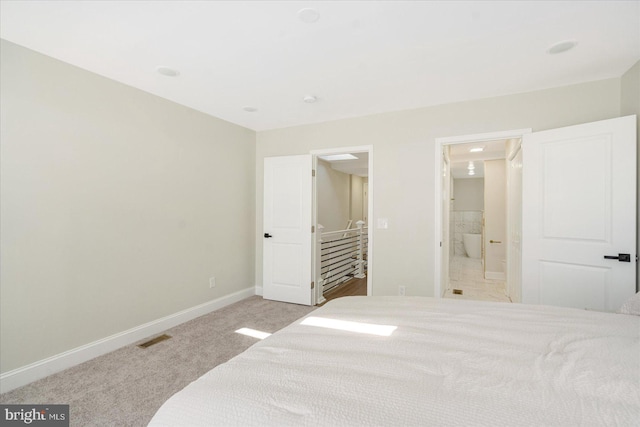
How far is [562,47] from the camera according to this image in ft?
6.89

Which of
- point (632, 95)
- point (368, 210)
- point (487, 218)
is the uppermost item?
point (632, 95)

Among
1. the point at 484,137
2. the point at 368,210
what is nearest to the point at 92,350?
the point at 368,210

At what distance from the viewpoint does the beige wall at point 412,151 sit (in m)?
2.87

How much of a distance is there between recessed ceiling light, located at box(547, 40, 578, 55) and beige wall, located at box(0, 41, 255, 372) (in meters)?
3.44

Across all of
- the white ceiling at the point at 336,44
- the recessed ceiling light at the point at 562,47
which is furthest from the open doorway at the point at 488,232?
the recessed ceiling light at the point at 562,47

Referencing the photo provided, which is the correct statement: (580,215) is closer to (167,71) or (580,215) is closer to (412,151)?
(412,151)

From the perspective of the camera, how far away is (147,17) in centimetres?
179

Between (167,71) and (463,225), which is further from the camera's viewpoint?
(463,225)

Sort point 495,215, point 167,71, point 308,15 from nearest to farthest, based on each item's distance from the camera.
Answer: point 308,15, point 167,71, point 495,215

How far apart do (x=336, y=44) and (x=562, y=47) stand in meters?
1.65

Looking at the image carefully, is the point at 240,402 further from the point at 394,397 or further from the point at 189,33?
the point at 189,33

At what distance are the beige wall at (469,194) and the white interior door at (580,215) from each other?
6286mm

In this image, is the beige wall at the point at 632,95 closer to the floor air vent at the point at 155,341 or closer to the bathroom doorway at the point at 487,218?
the bathroom doorway at the point at 487,218

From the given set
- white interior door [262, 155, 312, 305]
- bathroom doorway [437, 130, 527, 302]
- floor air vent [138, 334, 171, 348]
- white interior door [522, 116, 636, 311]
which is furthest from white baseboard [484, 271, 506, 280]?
floor air vent [138, 334, 171, 348]
